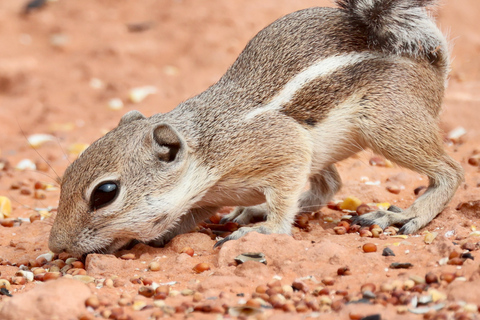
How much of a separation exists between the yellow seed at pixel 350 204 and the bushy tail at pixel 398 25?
1.32 metres

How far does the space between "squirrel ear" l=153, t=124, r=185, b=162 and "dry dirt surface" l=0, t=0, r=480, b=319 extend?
0.64m

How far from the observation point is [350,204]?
543cm

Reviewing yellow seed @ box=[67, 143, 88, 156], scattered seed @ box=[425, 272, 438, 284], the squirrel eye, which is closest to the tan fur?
the squirrel eye

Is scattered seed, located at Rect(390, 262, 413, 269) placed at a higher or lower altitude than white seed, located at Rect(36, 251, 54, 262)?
higher

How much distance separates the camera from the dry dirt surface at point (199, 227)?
332 cm

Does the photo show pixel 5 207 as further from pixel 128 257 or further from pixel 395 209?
pixel 395 209

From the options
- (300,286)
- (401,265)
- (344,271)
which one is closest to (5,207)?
(300,286)

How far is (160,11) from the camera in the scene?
1148cm

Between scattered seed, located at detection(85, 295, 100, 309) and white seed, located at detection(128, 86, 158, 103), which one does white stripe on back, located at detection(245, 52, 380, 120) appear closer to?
scattered seed, located at detection(85, 295, 100, 309)

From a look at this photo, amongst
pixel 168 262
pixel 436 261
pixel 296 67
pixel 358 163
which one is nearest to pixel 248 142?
pixel 296 67

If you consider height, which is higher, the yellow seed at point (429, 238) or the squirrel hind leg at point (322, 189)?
the yellow seed at point (429, 238)

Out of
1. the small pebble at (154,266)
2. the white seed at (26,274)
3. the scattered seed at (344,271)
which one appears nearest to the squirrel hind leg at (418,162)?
the scattered seed at (344,271)

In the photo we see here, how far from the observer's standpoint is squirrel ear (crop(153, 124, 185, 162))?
4.30 meters

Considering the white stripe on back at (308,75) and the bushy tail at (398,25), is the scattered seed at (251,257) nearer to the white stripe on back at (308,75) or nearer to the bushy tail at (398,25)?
the white stripe on back at (308,75)
